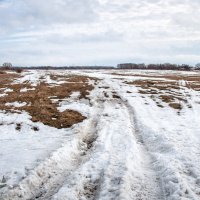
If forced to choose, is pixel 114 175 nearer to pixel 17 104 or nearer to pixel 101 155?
pixel 101 155

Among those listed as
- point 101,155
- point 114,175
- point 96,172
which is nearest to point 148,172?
point 114,175

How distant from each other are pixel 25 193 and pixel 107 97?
856 inches

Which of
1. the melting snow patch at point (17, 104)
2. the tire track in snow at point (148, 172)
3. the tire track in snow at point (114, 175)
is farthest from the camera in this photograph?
the melting snow patch at point (17, 104)

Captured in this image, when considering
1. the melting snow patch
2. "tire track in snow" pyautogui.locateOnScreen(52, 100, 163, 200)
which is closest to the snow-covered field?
"tire track in snow" pyautogui.locateOnScreen(52, 100, 163, 200)

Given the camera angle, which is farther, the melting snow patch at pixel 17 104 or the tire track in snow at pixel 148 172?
the melting snow patch at pixel 17 104

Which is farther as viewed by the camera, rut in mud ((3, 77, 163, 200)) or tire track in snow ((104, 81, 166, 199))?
tire track in snow ((104, 81, 166, 199))

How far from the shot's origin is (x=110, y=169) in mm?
10734

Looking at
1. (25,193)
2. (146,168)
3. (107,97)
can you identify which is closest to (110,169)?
(146,168)

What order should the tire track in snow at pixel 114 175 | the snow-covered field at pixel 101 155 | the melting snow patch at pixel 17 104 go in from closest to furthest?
1. the tire track in snow at pixel 114 175
2. the snow-covered field at pixel 101 155
3. the melting snow patch at pixel 17 104

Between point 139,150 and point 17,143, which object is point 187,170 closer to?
point 139,150

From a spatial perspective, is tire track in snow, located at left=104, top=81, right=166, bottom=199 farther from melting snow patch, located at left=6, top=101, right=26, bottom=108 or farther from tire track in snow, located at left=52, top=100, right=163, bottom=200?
melting snow patch, located at left=6, top=101, right=26, bottom=108

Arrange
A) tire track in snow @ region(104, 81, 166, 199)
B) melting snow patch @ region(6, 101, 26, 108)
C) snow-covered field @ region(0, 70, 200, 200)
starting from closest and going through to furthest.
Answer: tire track in snow @ region(104, 81, 166, 199) → snow-covered field @ region(0, 70, 200, 200) → melting snow patch @ region(6, 101, 26, 108)

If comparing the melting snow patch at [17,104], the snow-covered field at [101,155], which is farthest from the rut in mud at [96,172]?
the melting snow patch at [17,104]

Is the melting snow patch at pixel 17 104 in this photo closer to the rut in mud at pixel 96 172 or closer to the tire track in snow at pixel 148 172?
the rut in mud at pixel 96 172
